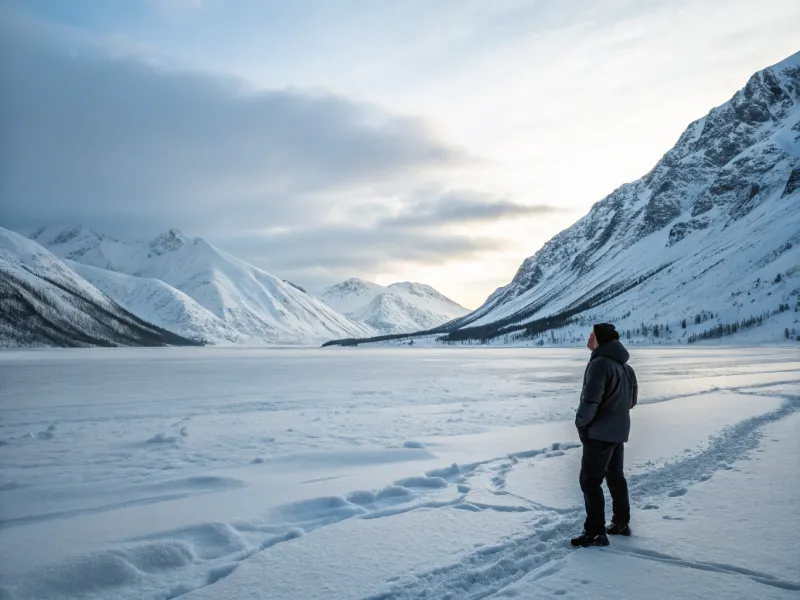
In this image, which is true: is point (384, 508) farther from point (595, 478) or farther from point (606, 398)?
point (606, 398)

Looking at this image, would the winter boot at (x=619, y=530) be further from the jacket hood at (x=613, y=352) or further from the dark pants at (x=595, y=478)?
the jacket hood at (x=613, y=352)

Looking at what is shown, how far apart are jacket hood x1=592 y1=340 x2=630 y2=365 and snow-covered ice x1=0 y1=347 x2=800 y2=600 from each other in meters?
2.52

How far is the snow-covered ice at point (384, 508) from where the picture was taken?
6.22m

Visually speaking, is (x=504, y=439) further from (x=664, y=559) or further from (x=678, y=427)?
(x=664, y=559)

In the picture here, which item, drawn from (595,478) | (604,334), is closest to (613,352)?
(604,334)

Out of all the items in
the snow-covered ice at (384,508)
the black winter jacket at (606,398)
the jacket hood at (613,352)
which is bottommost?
the snow-covered ice at (384,508)

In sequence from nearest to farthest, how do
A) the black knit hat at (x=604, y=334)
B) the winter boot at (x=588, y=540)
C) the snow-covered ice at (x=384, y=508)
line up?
the snow-covered ice at (x=384, y=508)
the winter boot at (x=588, y=540)
the black knit hat at (x=604, y=334)

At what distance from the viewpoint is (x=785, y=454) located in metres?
11.9

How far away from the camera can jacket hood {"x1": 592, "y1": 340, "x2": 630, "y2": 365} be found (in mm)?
7160

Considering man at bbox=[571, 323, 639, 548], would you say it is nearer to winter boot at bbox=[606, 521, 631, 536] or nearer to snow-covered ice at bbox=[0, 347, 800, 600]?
winter boot at bbox=[606, 521, 631, 536]

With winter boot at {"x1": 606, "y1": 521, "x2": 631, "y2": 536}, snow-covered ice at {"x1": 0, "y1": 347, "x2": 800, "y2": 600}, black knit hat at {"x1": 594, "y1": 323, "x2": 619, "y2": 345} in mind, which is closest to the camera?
snow-covered ice at {"x1": 0, "y1": 347, "x2": 800, "y2": 600}

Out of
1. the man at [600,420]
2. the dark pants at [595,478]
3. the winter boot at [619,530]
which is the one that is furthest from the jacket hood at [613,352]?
the winter boot at [619,530]

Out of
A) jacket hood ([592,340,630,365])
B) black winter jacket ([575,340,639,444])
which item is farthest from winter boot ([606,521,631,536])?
jacket hood ([592,340,630,365])

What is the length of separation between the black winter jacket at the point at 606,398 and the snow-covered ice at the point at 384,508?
1.54 metres
